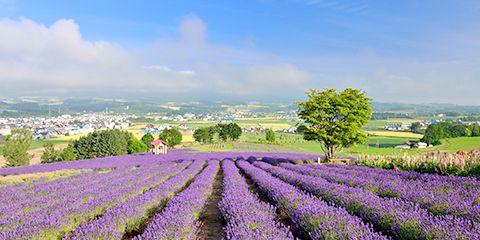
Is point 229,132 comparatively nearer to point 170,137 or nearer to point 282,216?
point 170,137

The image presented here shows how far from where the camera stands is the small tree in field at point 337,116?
78.2 feet

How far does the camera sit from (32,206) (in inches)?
338

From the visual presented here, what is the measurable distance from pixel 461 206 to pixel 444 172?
704 centimetres

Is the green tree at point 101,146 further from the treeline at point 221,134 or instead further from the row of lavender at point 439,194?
the row of lavender at point 439,194

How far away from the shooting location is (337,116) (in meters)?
24.8

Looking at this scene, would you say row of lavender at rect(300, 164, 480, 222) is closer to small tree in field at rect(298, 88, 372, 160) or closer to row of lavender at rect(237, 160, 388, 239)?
row of lavender at rect(237, 160, 388, 239)

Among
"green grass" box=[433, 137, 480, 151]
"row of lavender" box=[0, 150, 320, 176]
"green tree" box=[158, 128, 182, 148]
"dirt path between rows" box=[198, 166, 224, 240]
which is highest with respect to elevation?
"dirt path between rows" box=[198, 166, 224, 240]

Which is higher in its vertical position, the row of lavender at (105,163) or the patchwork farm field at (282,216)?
the patchwork farm field at (282,216)

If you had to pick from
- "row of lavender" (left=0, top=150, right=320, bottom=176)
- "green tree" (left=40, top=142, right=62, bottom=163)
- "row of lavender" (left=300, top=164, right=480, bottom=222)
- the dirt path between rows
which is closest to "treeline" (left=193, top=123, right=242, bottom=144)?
"green tree" (left=40, top=142, right=62, bottom=163)

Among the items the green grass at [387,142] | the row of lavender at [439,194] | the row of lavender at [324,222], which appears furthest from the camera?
the green grass at [387,142]

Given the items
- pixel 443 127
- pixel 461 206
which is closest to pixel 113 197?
pixel 461 206

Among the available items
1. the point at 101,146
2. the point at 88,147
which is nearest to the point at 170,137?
the point at 101,146

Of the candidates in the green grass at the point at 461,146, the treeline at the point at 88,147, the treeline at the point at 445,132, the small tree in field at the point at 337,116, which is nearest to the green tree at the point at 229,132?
the treeline at the point at 88,147

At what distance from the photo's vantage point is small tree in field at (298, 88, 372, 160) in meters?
23.8
